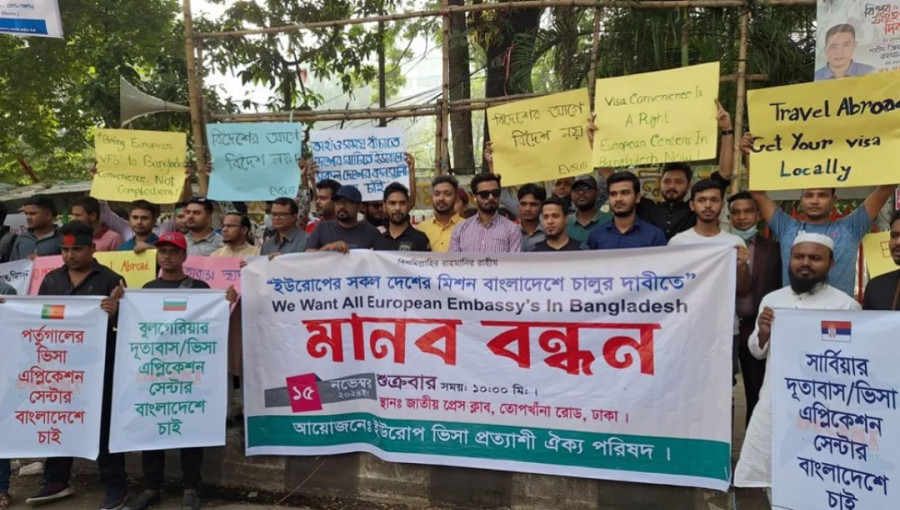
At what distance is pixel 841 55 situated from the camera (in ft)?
16.3

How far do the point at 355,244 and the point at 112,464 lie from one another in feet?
7.36

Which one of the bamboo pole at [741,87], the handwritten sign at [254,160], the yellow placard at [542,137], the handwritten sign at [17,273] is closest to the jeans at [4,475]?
the handwritten sign at [17,273]

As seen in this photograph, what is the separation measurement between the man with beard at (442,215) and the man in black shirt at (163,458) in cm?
155

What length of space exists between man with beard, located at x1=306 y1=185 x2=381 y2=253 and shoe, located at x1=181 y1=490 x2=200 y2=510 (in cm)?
185

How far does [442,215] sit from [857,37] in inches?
Result: 133

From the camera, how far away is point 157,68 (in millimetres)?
10148

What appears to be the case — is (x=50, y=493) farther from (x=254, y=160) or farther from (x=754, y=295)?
(x=754, y=295)

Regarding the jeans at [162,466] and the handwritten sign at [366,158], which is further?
the handwritten sign at [366,158]

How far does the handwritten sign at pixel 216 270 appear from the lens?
5.12 m

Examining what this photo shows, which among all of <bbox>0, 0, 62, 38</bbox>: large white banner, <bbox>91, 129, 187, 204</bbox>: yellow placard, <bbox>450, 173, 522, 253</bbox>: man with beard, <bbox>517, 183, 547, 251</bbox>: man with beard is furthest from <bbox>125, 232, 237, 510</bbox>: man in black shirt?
<bbox>0, 0, 62, 38</bbox>: large white banner

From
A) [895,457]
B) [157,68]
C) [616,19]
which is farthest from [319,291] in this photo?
[157,68]

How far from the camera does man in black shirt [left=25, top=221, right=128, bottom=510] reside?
4520mm

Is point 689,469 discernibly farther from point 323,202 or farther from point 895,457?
point 323,202

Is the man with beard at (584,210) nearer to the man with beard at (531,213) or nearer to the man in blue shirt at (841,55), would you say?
the man with beard at (531,213)
